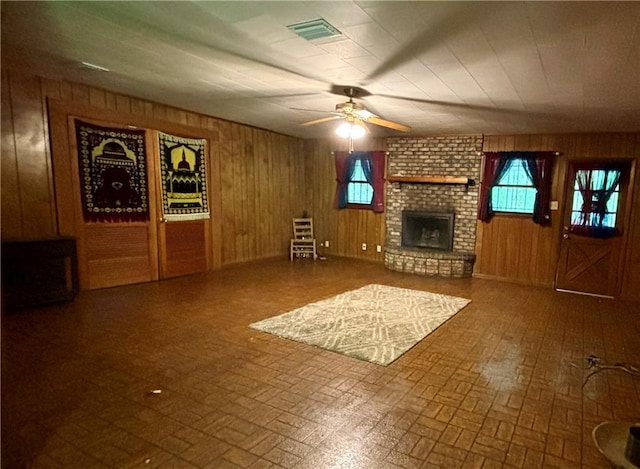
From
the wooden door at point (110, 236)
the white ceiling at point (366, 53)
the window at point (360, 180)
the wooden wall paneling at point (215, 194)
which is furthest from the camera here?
the window at point (360, 180)

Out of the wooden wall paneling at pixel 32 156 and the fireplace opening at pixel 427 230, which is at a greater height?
the wooden wall paneling at pixel 32 156

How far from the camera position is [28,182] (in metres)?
4.28

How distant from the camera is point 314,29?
250 centimetres

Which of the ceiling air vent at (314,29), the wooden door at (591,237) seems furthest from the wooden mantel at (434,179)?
the ceiling air vent at (314,29)

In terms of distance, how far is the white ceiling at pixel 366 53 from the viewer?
2.24m

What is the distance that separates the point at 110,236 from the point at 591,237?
6908 millimetres

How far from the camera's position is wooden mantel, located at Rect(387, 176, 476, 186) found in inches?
255

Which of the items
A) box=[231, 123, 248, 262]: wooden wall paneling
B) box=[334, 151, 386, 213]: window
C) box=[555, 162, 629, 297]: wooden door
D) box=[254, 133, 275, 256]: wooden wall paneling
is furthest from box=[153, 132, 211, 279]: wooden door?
box=[555, 162, 629, 297]: wooden door

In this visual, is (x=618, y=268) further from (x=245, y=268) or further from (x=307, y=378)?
(x=245, y=268)

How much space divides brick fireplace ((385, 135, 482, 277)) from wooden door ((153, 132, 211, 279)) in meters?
3.28

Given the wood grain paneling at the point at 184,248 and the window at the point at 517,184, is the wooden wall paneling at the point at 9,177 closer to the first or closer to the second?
the wood grain paneling at the point at 184,248

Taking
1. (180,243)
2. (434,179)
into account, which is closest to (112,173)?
(180,243)

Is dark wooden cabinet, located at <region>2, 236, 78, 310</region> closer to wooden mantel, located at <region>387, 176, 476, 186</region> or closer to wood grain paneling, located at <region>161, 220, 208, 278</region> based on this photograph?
wood grain paneling, located at <region>161, 220, 208, 278</region>

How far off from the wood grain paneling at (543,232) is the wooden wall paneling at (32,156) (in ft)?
20.8
